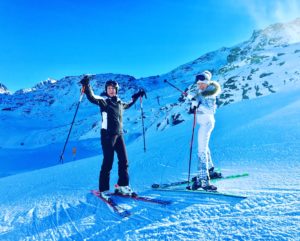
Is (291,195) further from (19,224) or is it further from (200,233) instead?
(19,224)

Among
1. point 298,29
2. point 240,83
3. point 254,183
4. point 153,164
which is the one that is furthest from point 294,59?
point 298,29

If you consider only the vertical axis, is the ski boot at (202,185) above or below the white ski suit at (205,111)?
below

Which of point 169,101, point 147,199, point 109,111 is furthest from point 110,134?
point 169,101

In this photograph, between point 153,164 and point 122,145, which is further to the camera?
point 153,164

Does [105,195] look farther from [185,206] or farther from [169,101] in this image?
[169,101]

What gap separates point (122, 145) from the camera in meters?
6.31

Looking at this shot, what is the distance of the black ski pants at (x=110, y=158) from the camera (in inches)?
240

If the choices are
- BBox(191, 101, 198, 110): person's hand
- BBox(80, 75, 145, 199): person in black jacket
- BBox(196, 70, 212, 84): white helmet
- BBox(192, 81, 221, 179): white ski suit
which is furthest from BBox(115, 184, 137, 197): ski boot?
BBox(196, 70, 212, 84): white helmet

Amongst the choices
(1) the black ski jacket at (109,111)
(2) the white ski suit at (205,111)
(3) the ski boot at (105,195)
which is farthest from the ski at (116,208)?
(2) the white ski suit at (205,111)

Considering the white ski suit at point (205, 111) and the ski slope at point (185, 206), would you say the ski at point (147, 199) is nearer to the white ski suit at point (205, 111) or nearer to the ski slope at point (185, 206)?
the ski slope at point (185, 206)

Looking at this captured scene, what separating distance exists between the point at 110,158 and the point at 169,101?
329 feet

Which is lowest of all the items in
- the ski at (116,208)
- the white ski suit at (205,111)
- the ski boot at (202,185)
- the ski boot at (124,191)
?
the ski at (116,208)

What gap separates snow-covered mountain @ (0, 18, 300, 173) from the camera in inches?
1232

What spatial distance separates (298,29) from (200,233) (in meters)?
137
